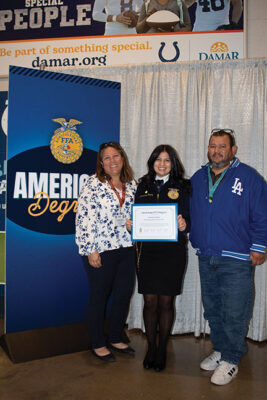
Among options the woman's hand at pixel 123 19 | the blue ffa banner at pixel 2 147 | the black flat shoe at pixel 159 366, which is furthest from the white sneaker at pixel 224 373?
the woman's hand at pixel 123 19

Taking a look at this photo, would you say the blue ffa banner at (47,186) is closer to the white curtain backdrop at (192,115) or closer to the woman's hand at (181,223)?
the white curtain backdrop at (192,115)

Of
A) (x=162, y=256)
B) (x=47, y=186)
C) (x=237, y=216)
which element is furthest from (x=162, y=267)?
(x=47, y=186)

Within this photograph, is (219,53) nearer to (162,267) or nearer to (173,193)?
(173,193)

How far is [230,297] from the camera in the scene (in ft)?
8.84

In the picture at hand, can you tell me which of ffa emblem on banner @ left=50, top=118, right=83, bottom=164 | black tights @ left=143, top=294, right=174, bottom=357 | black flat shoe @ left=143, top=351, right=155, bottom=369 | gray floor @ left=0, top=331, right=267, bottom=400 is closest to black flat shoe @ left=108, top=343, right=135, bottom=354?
gray floor @ left=0, top=331, right=267, bottom=400

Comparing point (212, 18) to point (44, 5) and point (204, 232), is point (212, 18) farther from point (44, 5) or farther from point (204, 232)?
point (204, 232)

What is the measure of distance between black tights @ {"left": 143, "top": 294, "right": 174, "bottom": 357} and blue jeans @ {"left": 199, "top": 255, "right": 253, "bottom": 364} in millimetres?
329

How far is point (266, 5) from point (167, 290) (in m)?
3.26

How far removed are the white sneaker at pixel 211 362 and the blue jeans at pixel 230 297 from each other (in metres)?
0.14

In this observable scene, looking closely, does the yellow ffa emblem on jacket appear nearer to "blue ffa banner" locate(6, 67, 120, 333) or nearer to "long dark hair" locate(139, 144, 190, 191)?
"long dark hair" locate(139, 144, 190, 191)

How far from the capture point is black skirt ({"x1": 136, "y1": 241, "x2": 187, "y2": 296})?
2709mm

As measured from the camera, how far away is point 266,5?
4059 millimetres

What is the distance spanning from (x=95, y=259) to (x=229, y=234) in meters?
1.01

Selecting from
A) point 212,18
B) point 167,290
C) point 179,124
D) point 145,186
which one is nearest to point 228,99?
point 179,124
